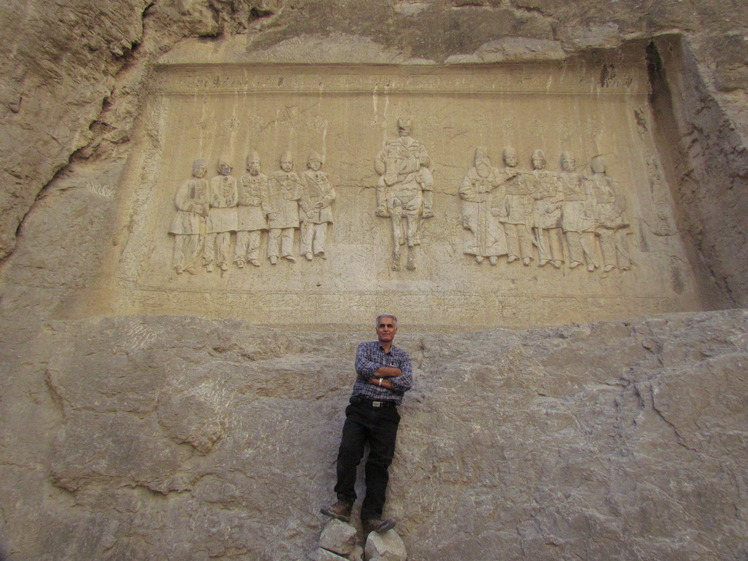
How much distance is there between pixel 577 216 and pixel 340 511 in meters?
5.42

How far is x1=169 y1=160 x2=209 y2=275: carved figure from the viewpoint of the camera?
23.0 feet

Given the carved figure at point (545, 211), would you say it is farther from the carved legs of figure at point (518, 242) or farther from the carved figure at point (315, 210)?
the carved figure at point (315, 210)

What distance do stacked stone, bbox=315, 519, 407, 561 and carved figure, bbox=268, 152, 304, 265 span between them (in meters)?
4.24

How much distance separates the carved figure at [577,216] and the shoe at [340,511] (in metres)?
4.87

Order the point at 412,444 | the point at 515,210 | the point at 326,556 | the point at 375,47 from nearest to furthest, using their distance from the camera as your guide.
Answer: the point at 326,556
the point at 412,444
the point at 515,210
the point at 375,47

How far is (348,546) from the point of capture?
3277 millimetres

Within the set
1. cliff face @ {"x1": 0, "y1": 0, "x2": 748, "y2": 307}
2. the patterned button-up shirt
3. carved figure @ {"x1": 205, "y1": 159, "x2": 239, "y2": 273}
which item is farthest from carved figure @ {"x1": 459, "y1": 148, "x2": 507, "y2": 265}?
the patterned button-up shirt

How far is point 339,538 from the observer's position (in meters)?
3.27

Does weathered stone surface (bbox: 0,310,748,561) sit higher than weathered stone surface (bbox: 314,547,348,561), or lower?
higher

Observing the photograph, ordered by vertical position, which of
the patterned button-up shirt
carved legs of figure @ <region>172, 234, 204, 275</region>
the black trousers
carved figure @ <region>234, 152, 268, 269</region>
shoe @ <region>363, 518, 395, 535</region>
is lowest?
shoe @ <region>363, 518, 395, 535</region>

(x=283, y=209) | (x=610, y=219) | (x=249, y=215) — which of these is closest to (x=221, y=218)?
(x=249, y=215)

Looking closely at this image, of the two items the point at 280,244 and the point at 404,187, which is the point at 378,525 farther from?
the point at 404,187

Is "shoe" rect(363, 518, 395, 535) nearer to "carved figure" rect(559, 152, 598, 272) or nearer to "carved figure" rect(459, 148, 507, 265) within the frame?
"carved figure" rect(459, 148, 507, 265)

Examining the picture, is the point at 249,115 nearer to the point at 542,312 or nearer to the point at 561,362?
the point at 542,312
